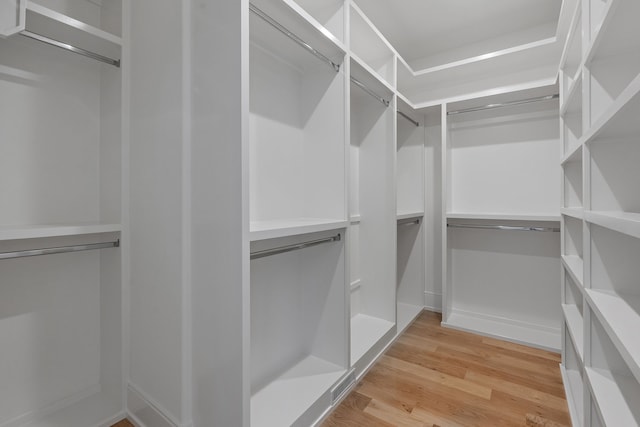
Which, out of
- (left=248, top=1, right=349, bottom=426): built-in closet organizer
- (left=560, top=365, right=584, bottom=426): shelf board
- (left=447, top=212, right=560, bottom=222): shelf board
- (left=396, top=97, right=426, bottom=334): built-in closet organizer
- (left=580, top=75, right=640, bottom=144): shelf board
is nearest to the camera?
(left=580, top=75, right=640, bottom=144): shelf board

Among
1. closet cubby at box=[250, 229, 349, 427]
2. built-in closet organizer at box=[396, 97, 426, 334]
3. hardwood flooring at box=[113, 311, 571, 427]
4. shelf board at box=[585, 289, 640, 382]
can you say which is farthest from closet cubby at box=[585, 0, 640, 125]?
built-in closet organizer at box=[396, 97, 426, 334]

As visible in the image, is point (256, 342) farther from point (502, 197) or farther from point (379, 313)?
point (502, 197)

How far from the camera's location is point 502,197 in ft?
8.73

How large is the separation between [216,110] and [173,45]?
422mm

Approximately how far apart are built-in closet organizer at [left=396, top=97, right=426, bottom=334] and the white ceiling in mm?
690

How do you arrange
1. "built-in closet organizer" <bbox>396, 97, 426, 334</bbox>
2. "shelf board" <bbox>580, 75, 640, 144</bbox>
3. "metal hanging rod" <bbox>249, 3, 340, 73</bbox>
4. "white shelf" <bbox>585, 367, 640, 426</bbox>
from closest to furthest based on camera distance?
"shelf board" <bbox>580, 75, 640, 144</bbox> → "white shelf" <bbox>585, 367, 640, 426</bbox> → "metal hanging rod" <bbox>249, 3, 340, 73</bbox> → "built-in closet organizer" <bbox>396, 97, 426, 334</bbox>

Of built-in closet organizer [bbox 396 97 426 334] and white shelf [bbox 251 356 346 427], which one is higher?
built-in closet organizer [bbox 396 97 426 334]

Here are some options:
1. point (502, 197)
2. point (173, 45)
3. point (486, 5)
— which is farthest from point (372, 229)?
point (486, 5)

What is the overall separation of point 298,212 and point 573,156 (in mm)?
1564

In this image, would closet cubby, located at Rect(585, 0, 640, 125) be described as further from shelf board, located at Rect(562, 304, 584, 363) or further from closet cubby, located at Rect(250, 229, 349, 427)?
closet cubby, located at Rect(250, 229, 349, 427)

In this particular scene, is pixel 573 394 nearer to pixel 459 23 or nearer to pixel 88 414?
pixel 88 414

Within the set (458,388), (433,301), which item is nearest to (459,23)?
(433,301)

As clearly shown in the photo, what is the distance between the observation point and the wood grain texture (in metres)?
1.57

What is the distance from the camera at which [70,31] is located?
4.33 feet
